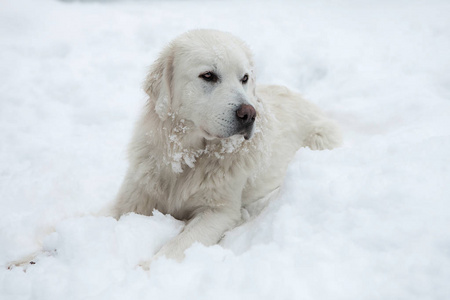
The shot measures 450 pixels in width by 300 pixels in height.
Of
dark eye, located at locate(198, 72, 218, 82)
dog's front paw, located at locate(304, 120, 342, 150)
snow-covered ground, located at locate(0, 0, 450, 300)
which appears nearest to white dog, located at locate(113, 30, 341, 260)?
dark eye, located at locate(198, 72, 218, 82)

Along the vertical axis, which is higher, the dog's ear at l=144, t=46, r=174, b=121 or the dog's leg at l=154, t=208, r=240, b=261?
the dog's ear at l=144, t=46, r=174, b=121

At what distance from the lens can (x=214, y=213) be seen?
2652 mm

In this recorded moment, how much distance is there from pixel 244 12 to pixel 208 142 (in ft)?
24.8

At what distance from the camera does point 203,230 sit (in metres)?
2.45

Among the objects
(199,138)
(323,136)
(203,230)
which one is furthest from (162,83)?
(323,136)

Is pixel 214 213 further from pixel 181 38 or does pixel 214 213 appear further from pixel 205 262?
pixel 181 38

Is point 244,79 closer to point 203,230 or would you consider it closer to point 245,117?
point 245,117

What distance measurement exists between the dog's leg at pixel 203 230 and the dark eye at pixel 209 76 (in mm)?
1045

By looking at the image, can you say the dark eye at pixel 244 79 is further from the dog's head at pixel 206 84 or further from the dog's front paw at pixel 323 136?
the dog's front paw at pixel 323 136

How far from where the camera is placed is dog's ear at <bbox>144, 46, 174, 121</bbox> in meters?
2.71

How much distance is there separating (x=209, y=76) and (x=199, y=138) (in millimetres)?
510

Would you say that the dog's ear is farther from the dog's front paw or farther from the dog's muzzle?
the dog's front paw

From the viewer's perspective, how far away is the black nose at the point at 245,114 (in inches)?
94.4

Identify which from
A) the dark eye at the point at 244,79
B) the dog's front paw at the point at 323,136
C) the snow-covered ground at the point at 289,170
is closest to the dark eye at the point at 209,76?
the dark eye at the point at 244,79
